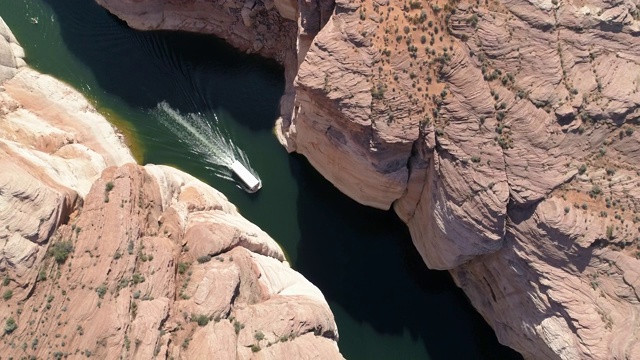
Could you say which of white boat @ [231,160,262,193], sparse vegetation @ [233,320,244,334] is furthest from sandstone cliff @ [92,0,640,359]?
sparse vegetation @ [233,320,244,334]

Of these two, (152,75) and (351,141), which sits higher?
(351,141)

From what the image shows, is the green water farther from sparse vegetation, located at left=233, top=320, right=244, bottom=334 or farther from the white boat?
sparse vegetation, located at left=233, top=320, right=244, bottom=334

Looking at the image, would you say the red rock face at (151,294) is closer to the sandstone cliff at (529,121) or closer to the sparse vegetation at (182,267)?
the sparse vegetation at (182,267)

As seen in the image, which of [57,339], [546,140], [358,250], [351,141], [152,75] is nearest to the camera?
[57,339]

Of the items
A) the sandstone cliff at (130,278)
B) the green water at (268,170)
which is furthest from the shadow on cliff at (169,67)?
the sandstone cliff at (130,278)

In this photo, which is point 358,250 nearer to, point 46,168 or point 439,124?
point 439,124

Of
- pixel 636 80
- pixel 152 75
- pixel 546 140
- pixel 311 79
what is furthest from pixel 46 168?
pixel 636 80

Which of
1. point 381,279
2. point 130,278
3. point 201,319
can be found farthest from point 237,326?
point 381,279
